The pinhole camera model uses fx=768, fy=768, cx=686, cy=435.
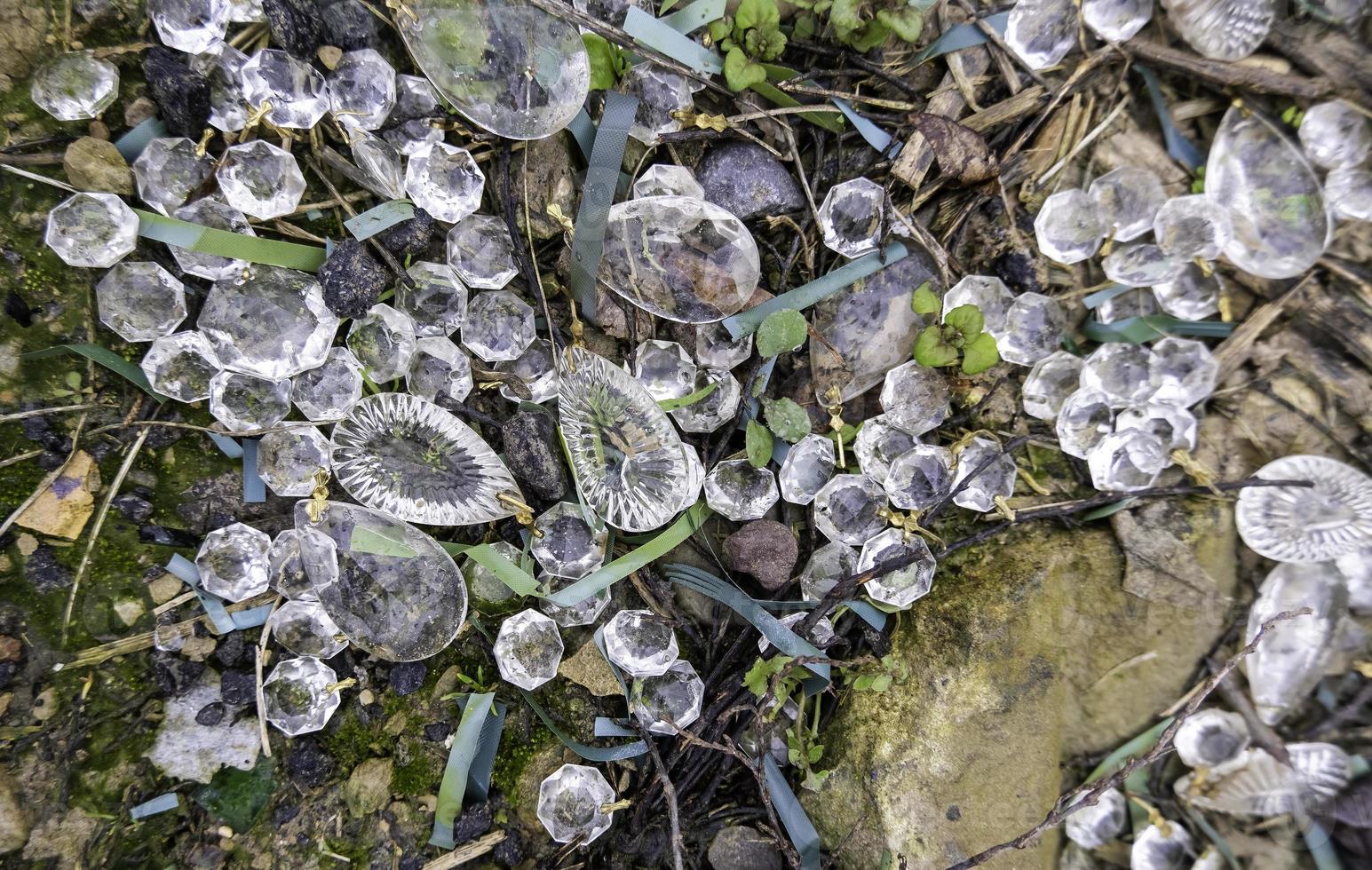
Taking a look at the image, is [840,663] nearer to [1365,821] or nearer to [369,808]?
[369,808]

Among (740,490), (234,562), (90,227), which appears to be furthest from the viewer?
(740,490)

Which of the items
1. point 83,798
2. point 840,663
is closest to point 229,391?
point 83,798

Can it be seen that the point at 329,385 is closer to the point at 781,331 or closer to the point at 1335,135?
the point at 781,331

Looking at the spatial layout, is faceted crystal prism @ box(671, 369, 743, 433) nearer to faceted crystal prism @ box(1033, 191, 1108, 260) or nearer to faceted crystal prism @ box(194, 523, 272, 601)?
faceted crystal prism @ box(1033, 191, 1108, 260)

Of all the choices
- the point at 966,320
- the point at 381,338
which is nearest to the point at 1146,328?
the point at 966,320

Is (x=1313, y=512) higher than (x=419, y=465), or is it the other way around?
(x=1313, y=512)

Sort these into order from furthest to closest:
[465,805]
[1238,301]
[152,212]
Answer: [1238,301], [465,805], [152,212]

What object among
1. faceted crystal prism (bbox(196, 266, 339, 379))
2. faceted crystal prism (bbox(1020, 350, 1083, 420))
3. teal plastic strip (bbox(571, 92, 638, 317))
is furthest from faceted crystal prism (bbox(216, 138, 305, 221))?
faceted crystal prism (bbox(1020, 350, 1083, 420))
